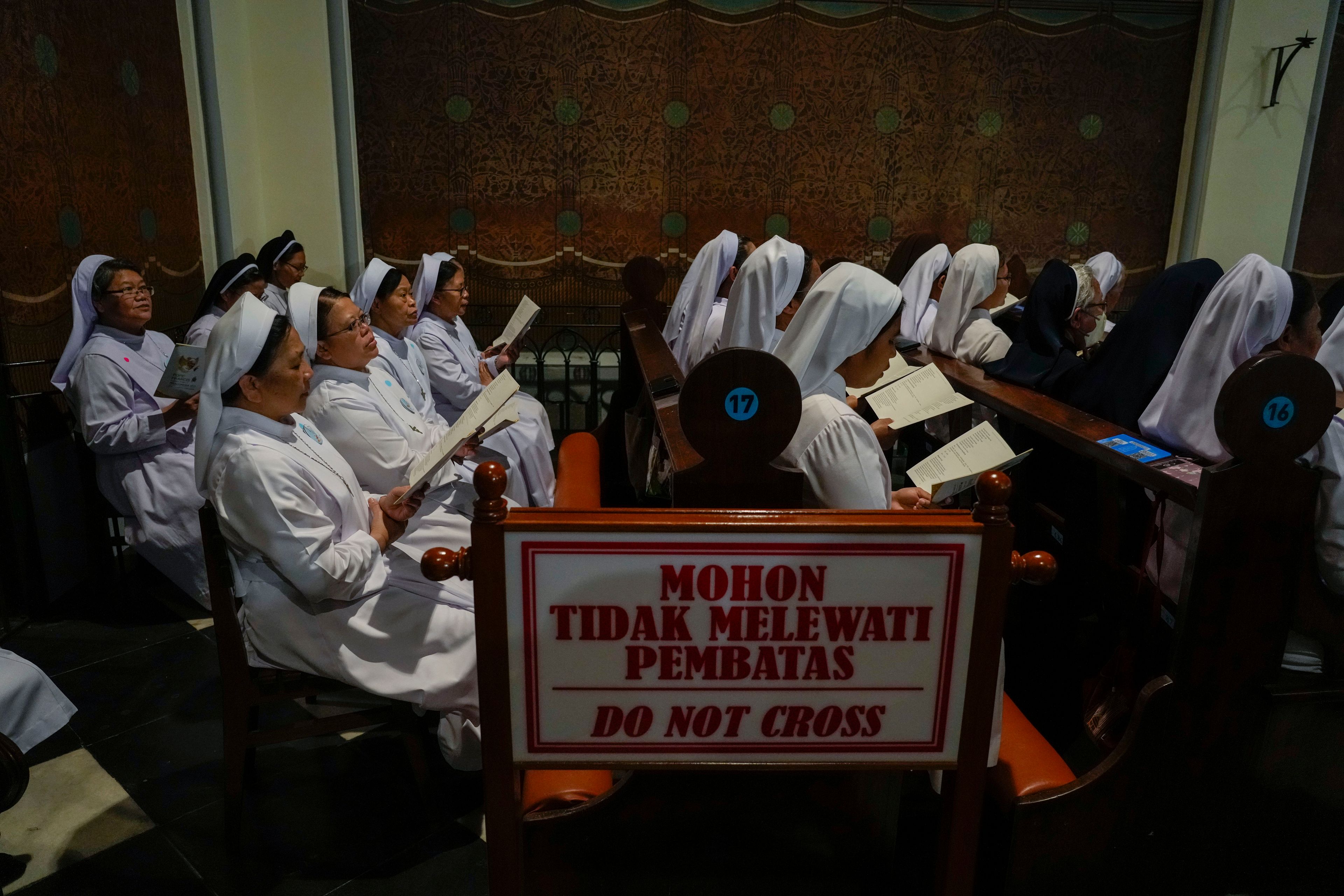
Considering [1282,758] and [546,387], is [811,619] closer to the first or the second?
[1282,758]

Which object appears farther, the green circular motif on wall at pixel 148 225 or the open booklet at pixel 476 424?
the green circular motif on wall at pixel 148 225

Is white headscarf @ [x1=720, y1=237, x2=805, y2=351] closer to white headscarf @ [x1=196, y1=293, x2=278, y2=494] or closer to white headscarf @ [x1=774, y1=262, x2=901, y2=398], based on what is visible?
white headscarf @ [x1=774, y1=262, x2=901, y2=398]

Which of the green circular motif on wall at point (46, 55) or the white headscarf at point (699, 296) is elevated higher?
the green circular motif on wall at point (46, 55)

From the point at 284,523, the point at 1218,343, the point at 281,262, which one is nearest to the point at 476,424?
the point at 284,523

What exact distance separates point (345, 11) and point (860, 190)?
406 centimetres

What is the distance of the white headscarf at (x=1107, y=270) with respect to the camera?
6123 millimetres

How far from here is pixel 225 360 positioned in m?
2.14

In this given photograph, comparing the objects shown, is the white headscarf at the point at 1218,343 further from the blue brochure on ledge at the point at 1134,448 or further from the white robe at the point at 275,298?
the white robe at the point at 275,298

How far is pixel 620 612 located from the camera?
1.37 m

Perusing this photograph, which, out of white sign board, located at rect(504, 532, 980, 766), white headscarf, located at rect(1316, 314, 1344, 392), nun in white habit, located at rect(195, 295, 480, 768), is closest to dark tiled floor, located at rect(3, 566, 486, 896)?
nun in white habit, located at rect(195, 295, 480, 768)

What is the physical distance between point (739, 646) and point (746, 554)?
0.16m

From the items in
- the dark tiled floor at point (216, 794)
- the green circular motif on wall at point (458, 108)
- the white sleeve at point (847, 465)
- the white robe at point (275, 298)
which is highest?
the green circular motif on wall at point (458, 108)

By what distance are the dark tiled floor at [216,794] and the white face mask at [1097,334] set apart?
3.44 metres

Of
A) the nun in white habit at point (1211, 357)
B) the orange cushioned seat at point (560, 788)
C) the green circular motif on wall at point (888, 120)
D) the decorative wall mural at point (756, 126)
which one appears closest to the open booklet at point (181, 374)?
the orange cushioned seat at point (560, 788)
